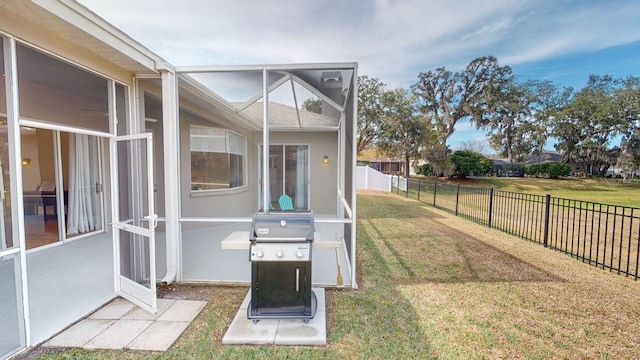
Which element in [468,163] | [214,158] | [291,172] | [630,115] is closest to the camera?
[214,158]

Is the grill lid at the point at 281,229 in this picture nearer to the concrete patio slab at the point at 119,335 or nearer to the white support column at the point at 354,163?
the white support column at the point at 354,163

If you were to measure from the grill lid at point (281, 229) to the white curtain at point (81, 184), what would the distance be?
4.55m

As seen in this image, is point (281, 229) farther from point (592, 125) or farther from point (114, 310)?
point (592, 125)

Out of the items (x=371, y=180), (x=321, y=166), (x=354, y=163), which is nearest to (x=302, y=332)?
(x=354, y=163)

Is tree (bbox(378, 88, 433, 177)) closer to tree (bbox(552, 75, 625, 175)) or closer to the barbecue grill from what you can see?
tree (bbox(552, 75, 625, 175))

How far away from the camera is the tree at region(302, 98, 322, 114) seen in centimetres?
535

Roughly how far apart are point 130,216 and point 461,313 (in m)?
4.18

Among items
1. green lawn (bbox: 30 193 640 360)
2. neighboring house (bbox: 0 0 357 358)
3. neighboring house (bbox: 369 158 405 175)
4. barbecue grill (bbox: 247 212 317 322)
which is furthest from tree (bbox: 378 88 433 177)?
barbecue grill (bbox: 247 212 317 322)

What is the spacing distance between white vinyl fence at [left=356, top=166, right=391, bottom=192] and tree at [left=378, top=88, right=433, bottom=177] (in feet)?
8.08

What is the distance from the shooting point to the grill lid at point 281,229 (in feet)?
8.58

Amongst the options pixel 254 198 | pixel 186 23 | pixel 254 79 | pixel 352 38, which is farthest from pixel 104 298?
pixel 352 38

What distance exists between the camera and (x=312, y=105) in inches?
225

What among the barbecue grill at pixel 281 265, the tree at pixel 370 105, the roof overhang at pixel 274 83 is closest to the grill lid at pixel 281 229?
the barbecue grill at pixel 281 265

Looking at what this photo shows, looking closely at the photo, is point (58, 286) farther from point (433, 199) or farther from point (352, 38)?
point (433, 199)
